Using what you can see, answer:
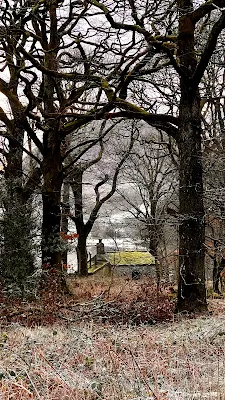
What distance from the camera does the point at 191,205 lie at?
8.98 meters

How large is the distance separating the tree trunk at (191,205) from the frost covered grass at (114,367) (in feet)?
9.31

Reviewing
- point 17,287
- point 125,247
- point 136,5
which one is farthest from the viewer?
point 125,247

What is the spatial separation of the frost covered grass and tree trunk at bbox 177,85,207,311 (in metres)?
2.84

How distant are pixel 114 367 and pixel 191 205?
5249 millimetres

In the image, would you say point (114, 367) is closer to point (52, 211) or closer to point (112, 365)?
point (112, 365)

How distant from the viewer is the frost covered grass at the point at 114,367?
350 centimetres

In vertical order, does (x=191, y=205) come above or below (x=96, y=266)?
above

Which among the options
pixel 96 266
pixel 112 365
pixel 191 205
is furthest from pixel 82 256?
pixel 112 365

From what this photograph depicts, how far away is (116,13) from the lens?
9250 millimetres

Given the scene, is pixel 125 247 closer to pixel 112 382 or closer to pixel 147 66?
pixel 147 66

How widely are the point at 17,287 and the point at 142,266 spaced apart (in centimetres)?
995

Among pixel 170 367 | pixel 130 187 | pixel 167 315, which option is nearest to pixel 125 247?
pixel 130 187

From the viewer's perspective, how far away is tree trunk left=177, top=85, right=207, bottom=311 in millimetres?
8930

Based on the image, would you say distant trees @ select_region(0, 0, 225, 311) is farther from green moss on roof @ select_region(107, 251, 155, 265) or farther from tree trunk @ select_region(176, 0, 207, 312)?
green moss on roof @ select_region(107, 251, 155, 265)
